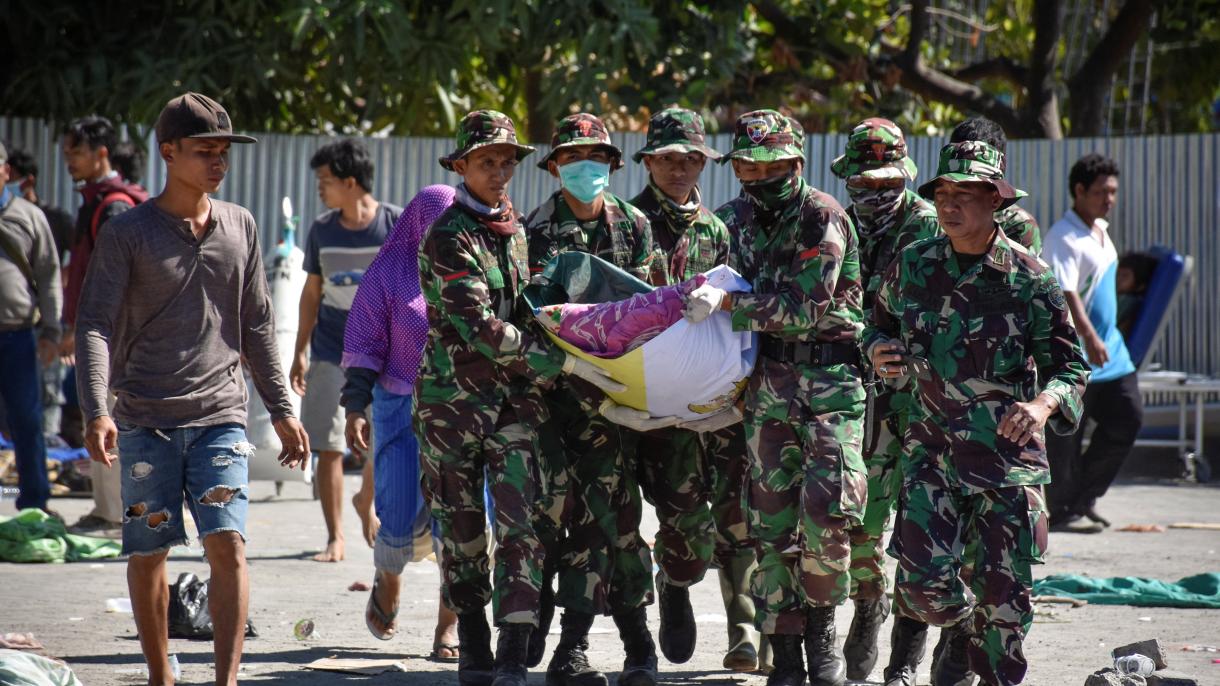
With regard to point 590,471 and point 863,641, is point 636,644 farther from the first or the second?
point 863,641

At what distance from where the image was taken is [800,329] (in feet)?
18.6

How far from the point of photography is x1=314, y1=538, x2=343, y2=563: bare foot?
29.0ft

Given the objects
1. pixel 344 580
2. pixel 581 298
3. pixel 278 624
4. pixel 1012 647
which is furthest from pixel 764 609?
pixel 344 580

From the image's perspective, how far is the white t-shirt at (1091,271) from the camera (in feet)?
31.3

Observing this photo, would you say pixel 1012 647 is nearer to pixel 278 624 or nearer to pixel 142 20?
pixel 278 624

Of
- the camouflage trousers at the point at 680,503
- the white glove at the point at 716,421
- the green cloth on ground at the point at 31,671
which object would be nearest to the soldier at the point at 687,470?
the camouflage trousers at the point at 680,503

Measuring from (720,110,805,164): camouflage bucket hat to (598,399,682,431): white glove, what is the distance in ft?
3.28

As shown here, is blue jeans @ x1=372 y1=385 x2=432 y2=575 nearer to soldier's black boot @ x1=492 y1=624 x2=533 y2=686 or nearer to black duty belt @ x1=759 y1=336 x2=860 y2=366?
soldier's black boot @ x1=492 y1=624 x2=533 y2=686

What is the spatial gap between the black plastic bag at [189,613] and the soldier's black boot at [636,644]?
180 centimetres

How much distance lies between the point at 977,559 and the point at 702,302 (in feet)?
4.27

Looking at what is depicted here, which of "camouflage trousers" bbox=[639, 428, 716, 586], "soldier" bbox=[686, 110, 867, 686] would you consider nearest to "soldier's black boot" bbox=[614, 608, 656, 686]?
"camouflage trousers" bbox=[639, 428, 716, 586]

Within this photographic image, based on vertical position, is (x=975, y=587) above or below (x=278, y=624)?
above

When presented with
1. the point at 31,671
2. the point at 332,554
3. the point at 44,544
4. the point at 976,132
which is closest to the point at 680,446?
the point at 976,132

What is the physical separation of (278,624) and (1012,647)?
3.44m
